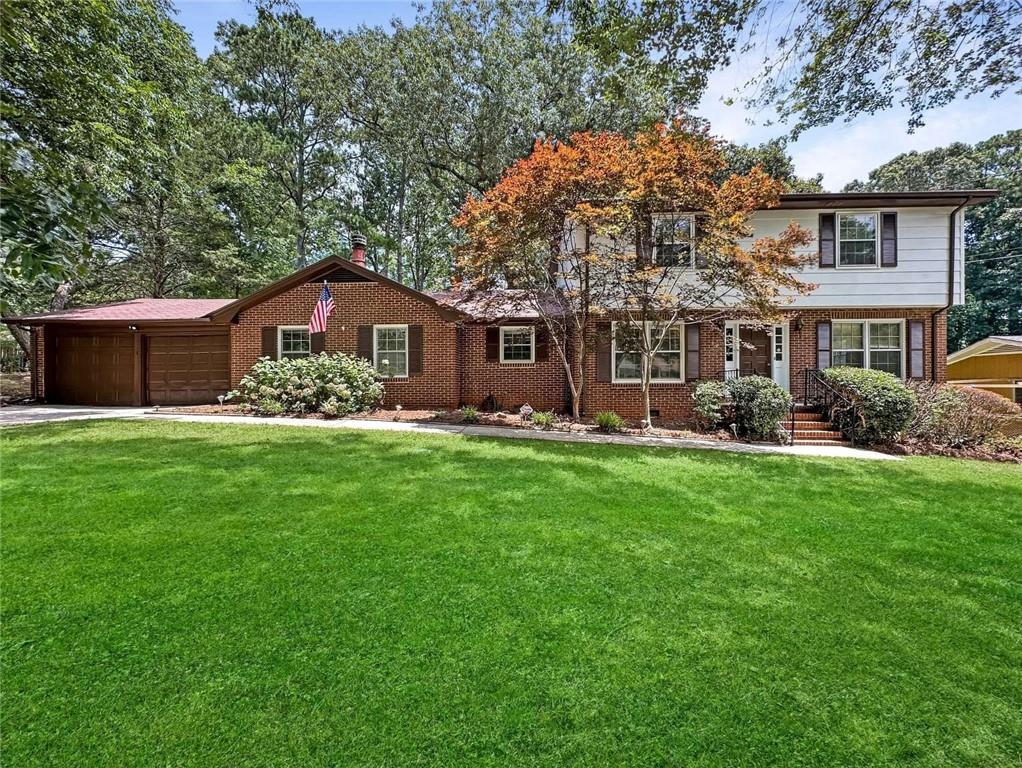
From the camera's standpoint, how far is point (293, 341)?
514 inches

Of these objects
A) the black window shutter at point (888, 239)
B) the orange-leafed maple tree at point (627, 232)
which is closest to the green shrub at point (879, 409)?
the orange-leafed maple tree at point (627, 232)

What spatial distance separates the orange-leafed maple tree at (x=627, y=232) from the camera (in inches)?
360

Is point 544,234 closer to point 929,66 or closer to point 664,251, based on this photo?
point 664,251

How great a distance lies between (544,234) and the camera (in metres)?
10.0

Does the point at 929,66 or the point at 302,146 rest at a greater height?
the point at 302,146

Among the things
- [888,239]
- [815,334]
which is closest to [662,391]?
[815,334]

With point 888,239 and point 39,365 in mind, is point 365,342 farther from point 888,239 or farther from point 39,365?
point 888,239

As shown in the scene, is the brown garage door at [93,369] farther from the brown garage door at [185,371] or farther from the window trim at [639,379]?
the window trim at [639,379]

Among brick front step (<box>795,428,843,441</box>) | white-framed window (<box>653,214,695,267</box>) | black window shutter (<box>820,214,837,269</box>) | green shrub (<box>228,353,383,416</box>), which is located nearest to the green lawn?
brick front step (<box>795,428,843,441</box>)

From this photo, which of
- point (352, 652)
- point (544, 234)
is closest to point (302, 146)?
point (544, 234)

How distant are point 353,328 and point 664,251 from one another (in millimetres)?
8477

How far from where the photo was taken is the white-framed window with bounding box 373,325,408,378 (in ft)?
42.6

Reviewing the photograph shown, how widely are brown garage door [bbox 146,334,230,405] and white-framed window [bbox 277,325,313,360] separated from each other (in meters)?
2.44

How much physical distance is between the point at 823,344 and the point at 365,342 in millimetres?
12136
